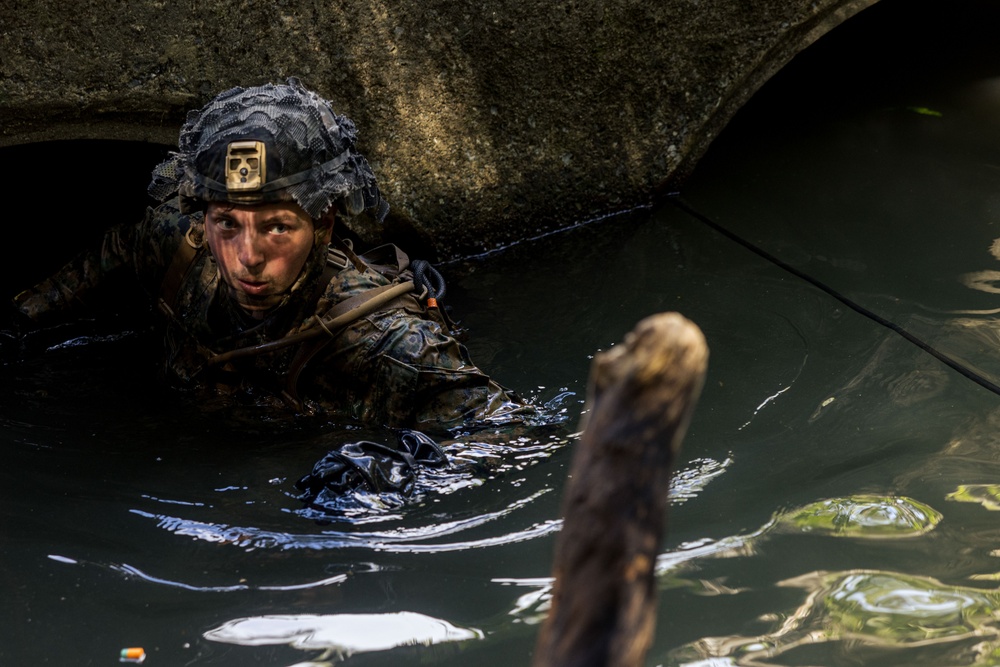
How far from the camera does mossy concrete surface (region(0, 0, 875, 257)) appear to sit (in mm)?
3965

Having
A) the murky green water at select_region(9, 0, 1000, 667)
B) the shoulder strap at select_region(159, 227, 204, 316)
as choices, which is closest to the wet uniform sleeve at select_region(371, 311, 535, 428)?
the murky green water at select_region(9, 0, 1000, 667)

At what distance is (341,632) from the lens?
2.55 meters

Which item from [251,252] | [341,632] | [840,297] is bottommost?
[341,632]

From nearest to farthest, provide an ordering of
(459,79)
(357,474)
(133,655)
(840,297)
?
(133,655), (357,474), (840,297), (459,79)

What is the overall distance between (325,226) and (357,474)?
2.78 ft

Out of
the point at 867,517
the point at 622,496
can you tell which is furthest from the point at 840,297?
the point at 622,496

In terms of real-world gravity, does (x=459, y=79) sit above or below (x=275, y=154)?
above

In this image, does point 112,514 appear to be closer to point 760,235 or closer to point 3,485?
point 3,485

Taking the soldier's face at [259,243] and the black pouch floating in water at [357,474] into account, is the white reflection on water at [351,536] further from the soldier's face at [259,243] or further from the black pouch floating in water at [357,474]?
the soldier's face at [259,243]

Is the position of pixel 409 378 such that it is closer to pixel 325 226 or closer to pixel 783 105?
pixel 325 226

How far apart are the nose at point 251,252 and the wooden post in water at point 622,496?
2.26m

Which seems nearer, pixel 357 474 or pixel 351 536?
pixel 351 536

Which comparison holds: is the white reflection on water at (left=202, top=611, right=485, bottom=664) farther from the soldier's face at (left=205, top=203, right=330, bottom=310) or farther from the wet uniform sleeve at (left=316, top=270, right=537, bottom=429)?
the soldier's face at (left=205, top=203, right=330, bottom=310)

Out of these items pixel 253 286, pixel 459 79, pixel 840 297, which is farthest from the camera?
pixel 459 79
